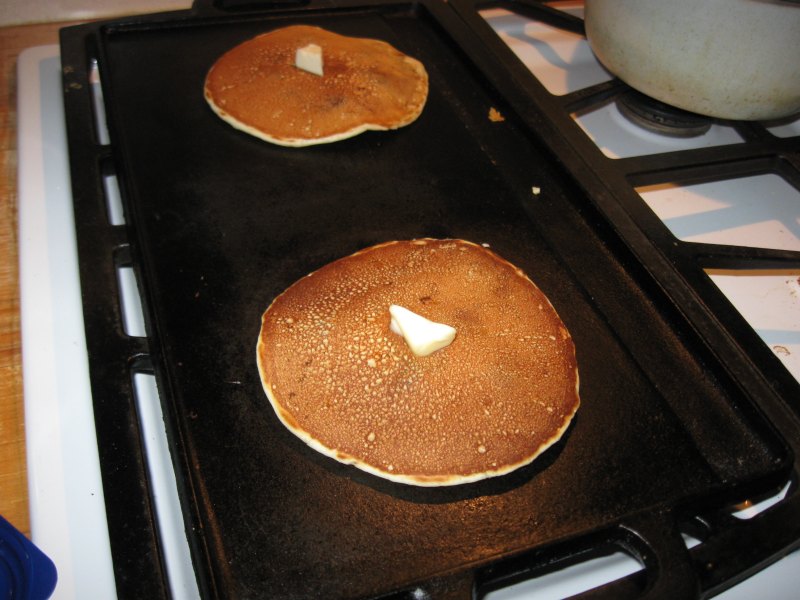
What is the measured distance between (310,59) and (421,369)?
2.17ft

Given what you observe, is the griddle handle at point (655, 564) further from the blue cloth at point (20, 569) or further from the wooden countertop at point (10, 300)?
the wooden countertop at point (10, 300)

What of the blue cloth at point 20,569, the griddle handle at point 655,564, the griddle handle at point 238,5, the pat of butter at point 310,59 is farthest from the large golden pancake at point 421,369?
the griddle handle at point 238,5

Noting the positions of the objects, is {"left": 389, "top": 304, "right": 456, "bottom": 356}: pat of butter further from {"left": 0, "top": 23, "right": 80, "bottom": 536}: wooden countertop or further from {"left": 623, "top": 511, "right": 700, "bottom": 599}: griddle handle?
{"left": 0, "top": 23, "right": 80, "bottom": 536}: wooden countertop

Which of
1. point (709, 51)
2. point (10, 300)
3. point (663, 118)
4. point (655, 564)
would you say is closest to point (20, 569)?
point (10, 300)

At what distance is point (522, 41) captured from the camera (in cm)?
146

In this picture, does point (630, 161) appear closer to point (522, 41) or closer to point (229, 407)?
point (522, 41)

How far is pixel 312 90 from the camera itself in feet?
3.80

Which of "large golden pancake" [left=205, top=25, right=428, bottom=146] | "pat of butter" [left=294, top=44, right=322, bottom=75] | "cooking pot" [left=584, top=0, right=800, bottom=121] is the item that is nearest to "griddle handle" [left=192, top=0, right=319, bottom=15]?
"large golden pancake" [left=205, top=25, right=428, bottom=146]

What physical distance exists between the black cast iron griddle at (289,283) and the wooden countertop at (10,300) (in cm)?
13

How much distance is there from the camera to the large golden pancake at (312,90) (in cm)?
111

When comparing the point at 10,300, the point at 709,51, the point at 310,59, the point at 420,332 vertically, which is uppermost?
the point at 709,51

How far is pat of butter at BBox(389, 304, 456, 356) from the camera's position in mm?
792

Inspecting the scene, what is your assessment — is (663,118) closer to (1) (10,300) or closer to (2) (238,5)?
(2) (238,5)

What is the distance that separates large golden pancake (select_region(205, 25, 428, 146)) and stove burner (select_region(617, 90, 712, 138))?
42cm
